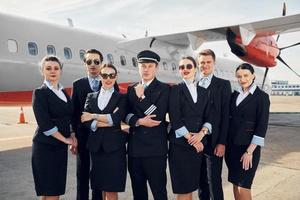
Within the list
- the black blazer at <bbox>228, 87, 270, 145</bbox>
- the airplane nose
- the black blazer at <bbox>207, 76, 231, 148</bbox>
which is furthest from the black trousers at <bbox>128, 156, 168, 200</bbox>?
the airplane nose

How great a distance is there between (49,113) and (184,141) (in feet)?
5.37

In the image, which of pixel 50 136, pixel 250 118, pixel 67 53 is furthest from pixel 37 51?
pixel 250 118

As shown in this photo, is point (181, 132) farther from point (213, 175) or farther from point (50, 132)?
point (50, 132)

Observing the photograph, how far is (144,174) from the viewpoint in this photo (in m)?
3.65

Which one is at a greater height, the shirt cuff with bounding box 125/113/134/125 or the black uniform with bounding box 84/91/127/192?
the shirt cuff with bounding box 125/113/134/125

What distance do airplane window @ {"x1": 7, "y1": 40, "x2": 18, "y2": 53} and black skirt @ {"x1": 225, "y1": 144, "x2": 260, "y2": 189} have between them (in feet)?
21.9

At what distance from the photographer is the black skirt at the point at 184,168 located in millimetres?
3588

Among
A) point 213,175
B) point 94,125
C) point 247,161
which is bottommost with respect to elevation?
point 213,175

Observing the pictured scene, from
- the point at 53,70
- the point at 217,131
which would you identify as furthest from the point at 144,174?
the point at 53,70

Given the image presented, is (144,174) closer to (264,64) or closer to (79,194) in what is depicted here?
(79,194)

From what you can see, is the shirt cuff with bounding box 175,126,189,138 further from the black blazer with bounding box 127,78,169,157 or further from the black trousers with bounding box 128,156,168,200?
the black trousers with bounding box 128,156,168,200

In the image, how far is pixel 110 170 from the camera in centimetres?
360

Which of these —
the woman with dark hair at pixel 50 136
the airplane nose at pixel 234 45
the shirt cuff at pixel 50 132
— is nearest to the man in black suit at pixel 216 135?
the woman with dark hair at pixel 50 136

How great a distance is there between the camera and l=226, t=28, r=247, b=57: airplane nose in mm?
11039
